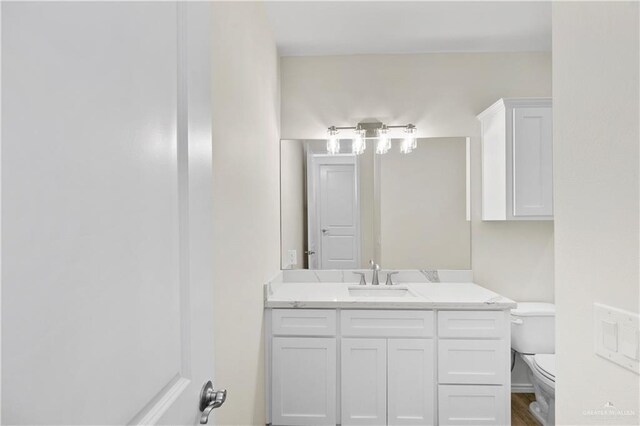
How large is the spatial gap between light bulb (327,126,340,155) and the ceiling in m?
0.60

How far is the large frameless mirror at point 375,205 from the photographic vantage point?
2.98 metres

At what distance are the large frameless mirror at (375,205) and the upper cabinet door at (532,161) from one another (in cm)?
41

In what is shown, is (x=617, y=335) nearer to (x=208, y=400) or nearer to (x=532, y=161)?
(x=208, y=400)

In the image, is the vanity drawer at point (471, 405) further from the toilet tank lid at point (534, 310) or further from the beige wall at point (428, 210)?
the beige wall at point (428, 210)

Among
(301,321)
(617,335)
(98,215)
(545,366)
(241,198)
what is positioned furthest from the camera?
(301,321)

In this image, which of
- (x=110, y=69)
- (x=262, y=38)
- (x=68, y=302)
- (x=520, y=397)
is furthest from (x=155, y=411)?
(x=520, y=397)

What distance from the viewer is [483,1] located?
2.34 meters

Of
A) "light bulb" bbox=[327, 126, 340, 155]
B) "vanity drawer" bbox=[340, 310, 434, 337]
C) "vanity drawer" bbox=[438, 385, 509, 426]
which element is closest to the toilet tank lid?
"vanity drawer" bbox=[438, 385, 509, 426]

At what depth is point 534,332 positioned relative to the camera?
2604 millimetres

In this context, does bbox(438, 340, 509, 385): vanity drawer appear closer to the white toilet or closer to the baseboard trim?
the white toilet

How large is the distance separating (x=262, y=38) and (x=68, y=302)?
7.10ft

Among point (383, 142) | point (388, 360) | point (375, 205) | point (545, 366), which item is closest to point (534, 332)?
point (545, 366)

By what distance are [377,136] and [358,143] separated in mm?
152

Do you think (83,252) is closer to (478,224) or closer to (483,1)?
(483,1)
